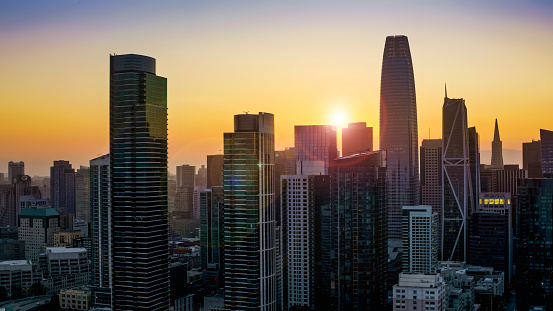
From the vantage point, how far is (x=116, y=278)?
62406 mm

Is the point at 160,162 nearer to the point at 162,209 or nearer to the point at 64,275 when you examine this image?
the point at 162,209

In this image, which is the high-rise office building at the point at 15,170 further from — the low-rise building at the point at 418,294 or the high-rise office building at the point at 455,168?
the low-rise building at the point at 418,294

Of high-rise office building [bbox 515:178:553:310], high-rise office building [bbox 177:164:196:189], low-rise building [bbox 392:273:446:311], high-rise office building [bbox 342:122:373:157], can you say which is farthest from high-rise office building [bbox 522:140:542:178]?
low-rise building [bbox 392:273:446:311]

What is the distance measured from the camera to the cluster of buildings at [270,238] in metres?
62.3

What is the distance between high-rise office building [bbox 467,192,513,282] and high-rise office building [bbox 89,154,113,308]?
5654 cm

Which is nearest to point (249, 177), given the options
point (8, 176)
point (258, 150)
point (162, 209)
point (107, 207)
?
point (258, 150)

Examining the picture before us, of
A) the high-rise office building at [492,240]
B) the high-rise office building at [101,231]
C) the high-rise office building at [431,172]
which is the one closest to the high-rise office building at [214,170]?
the high-rise office building at [101,231]

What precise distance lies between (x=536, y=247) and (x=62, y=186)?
10495 centimetres

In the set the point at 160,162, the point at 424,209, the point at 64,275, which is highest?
the point at 160,162

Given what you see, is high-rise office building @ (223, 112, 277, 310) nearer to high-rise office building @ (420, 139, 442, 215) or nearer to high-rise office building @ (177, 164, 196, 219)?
high-rise office building @ (177, 164, 196, 219)

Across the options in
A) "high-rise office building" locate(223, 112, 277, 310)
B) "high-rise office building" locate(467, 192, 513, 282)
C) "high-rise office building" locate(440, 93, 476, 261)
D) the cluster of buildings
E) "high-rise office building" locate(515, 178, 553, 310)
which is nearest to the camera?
"high-rise office building" locate(223, 112, 277, 310)

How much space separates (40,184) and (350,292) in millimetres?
100615

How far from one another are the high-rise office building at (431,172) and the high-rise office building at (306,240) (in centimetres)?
6400

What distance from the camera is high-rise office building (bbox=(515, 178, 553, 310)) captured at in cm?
6931
